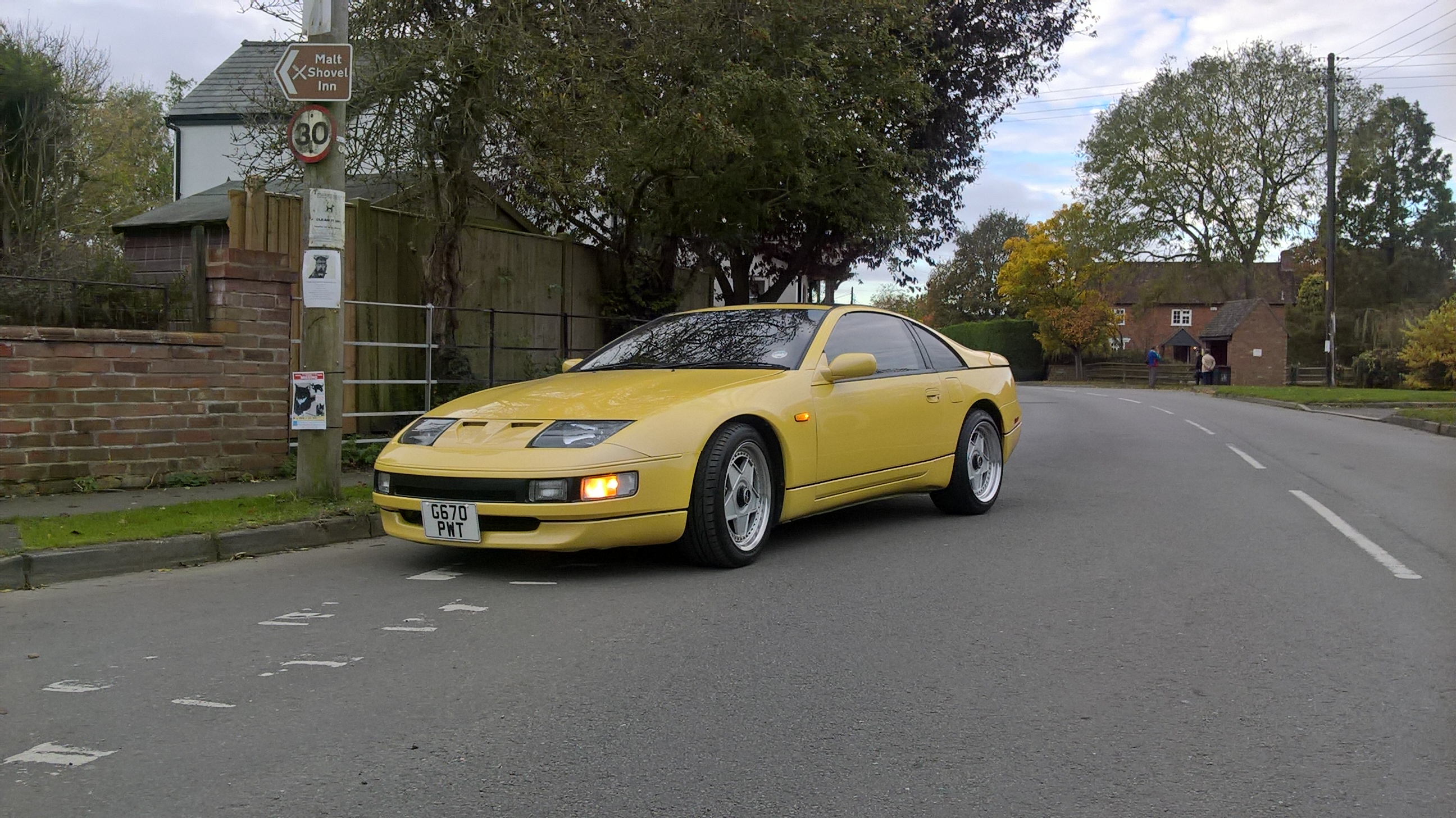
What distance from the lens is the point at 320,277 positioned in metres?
7.52

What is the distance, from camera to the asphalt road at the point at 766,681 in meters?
3.08

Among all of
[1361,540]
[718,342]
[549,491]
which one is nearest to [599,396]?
[549,491]

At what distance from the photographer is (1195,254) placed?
170ft

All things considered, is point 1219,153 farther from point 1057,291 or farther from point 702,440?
point 702,440

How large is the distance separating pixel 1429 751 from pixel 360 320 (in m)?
9.57

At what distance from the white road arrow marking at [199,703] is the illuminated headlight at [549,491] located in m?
1.92

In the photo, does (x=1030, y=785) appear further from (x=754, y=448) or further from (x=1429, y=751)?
(x=754, y=448)

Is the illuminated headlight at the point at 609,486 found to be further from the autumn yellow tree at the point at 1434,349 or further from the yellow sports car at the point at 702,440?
the autumn yellow tree at the point at 1434,349

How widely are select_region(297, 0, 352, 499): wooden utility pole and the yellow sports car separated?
1498mm

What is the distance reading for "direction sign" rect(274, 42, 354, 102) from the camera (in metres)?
7.39

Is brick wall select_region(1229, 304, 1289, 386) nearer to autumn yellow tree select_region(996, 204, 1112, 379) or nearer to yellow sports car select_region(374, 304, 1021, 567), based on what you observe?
autumn yellow tree select_region(996, 204, 1112, 379)

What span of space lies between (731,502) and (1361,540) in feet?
13.5

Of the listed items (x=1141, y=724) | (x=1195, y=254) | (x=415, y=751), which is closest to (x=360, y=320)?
(x=415, y=751)

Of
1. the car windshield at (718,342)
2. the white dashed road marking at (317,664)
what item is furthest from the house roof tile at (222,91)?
the white dashed road marking at (317,664)
